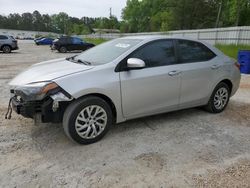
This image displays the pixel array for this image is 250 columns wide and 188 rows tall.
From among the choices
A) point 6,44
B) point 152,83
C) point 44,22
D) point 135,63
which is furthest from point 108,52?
point 44,22

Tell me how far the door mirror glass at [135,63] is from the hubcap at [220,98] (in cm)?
205

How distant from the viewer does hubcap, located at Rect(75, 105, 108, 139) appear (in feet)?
11.9

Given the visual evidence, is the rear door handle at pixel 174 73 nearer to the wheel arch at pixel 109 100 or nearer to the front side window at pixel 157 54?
the front side window at pixel 157 54

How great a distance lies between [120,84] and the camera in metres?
3.84

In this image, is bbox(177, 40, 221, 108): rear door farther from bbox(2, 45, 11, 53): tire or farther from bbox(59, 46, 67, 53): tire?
bbox(59, 46, 67, 53): tire

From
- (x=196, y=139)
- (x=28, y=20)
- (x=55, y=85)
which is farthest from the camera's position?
(x=28, y=20)

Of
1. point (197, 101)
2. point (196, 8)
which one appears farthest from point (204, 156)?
point (196, 8)

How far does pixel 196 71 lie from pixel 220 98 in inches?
39.0

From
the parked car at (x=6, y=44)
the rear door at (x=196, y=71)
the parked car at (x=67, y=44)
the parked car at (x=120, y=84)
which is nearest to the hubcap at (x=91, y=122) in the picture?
the parked car at (x=120, y=84)

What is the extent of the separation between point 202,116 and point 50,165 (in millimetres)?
3075

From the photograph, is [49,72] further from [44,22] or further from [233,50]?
[44,22]

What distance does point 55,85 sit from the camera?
11.3 ft

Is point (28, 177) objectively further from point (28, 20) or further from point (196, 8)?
point (28, 20)

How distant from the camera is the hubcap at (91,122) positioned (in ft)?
11.9
